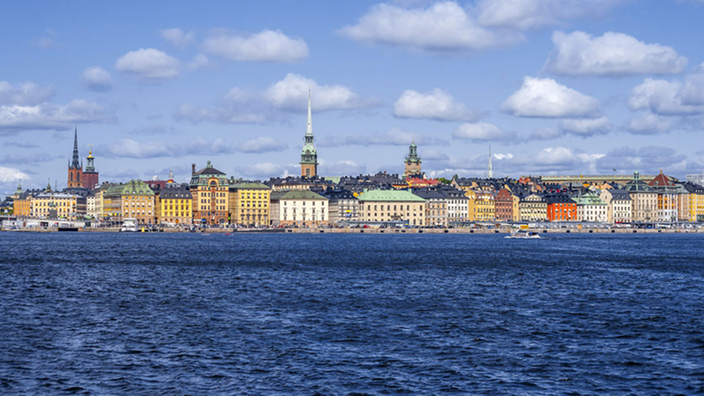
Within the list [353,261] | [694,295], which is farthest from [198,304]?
[353,261]

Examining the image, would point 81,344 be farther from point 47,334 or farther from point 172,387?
point 172,387

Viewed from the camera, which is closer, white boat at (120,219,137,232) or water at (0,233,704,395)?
water at (0,233,704,395)

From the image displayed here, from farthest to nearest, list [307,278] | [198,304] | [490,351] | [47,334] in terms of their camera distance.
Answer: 1. [307,278]
2. [198,304]
3. [47,334]
4. [490,351]

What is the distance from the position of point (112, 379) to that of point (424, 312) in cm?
1518

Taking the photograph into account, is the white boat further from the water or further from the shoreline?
the water

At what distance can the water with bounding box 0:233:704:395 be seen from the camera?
75.1 ft

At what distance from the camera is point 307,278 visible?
5278 centimetres

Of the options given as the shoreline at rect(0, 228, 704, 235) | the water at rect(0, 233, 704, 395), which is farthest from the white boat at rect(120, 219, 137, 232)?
the water at rect(0, 233, 704, 395)

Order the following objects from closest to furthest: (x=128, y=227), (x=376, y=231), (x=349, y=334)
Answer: (x=349, y=334), (x=128, y=227), (x=376, y=231)

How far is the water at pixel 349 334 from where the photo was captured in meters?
22.9

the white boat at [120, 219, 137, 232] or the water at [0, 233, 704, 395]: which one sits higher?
the white boat at [120, 219, 137, 232]

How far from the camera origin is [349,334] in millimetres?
29828

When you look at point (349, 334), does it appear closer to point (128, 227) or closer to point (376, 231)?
point (128, 227)

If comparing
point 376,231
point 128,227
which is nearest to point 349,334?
point 128,227
